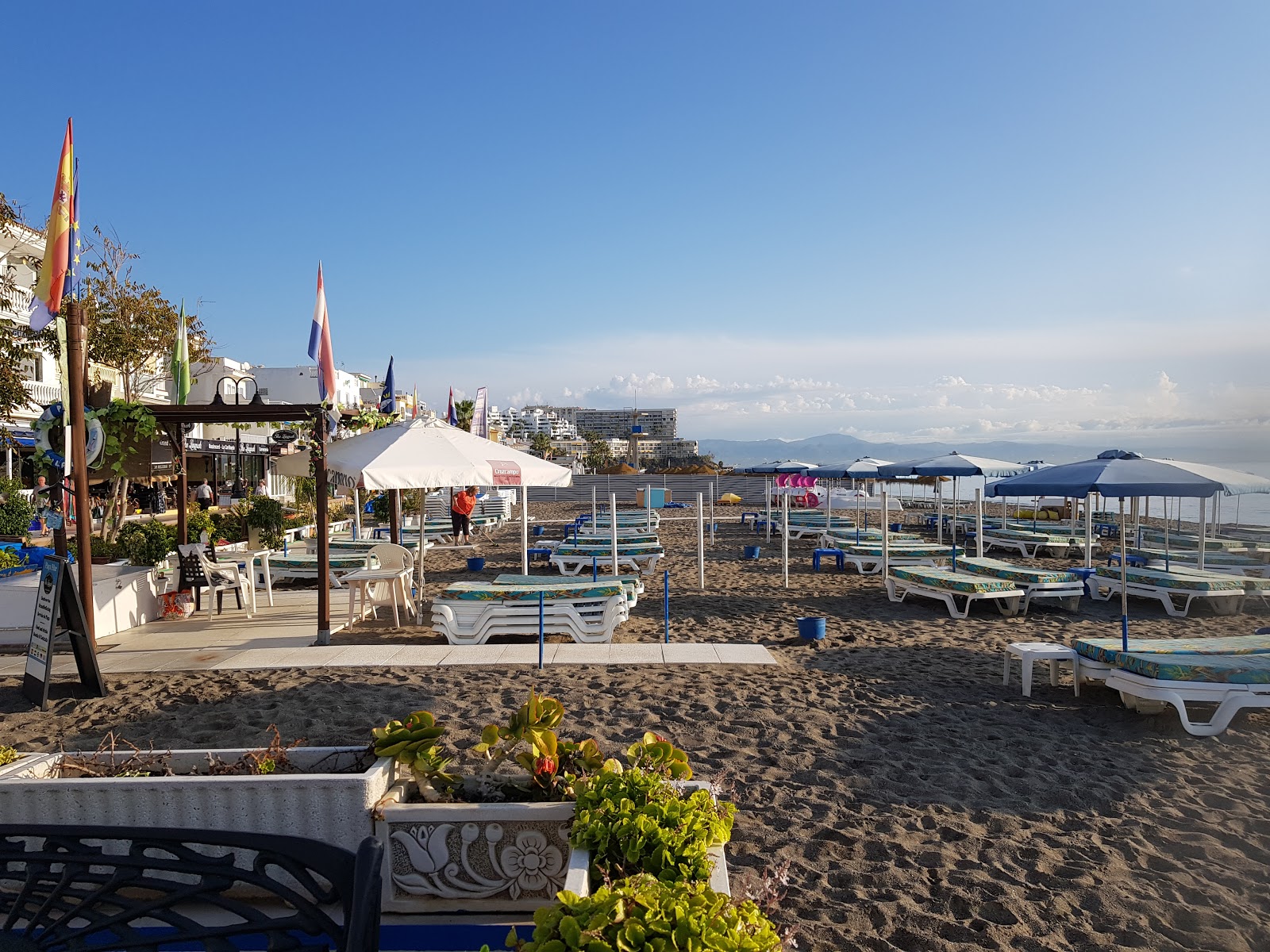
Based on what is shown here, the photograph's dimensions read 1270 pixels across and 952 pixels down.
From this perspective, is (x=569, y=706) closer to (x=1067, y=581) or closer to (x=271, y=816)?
(x=271, y=816)

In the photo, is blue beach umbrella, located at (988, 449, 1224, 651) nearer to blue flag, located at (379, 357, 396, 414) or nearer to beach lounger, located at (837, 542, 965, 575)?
beach lounger, located at (837, 542, 965, 575)

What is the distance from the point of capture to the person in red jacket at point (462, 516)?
20547 millimetres

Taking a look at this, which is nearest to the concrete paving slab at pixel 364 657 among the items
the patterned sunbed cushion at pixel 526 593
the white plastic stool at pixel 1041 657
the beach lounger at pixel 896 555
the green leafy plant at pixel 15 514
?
the patterned sunbed cushion at pixel 526 593

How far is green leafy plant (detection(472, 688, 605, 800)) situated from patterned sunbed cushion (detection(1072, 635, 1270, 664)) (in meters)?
5.34

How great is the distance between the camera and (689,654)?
8.70 meters

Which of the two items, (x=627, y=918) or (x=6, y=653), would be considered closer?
(x=627, y=918)

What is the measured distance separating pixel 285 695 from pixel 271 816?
12.4ft

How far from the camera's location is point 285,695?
720 cm

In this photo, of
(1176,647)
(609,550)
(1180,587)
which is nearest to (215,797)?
(1176,647)

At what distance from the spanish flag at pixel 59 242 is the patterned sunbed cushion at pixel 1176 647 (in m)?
9.59

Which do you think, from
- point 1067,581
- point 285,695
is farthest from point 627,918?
point 1067,581

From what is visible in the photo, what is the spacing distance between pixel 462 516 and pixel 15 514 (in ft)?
34.3

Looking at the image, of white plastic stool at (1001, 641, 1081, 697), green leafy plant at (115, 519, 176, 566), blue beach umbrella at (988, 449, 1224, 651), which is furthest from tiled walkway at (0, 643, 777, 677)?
blue beach umbrella at (988, 449, 1224, 651)

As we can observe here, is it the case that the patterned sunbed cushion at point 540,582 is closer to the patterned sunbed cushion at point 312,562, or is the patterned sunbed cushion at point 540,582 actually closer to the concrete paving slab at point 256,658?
the concrete paving slab at point 256,658
